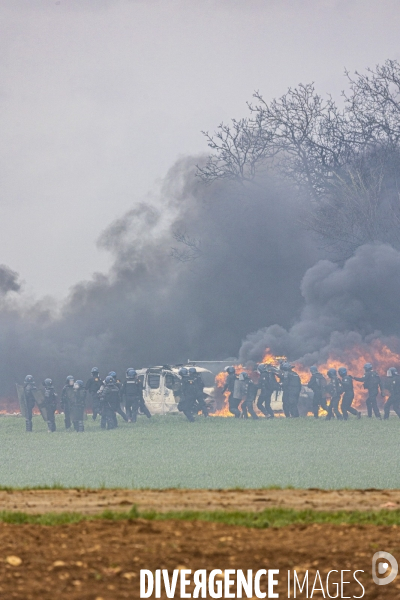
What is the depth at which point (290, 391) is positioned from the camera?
2988cm

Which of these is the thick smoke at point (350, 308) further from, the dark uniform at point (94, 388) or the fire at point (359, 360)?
the dark uniform at point (94, 388)

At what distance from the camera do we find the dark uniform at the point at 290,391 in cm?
2942

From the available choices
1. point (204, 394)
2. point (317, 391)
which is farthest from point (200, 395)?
point (317, 391)

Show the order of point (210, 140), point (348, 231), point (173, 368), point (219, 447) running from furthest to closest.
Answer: point (210, 140), point (348, 231), point (173, 368), point (219, 447)

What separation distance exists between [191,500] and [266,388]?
19.7 meters

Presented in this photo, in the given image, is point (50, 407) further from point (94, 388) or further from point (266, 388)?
point (266, 388)

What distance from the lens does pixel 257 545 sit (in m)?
7.56

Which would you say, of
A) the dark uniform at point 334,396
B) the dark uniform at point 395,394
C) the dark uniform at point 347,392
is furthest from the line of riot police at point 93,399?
the dark uniform at point 395,394

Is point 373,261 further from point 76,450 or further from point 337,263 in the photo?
point 76,450

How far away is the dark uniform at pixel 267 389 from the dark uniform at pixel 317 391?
1109 mm

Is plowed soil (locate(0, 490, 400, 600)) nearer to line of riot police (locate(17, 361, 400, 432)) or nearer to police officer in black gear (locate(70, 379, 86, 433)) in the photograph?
police officer in black gear (locate(70, 379, 86, 433))

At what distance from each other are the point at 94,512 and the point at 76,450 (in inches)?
543

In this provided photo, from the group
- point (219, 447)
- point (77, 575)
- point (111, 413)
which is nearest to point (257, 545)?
point (77, 575)

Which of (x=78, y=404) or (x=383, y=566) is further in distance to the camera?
(x=78, y=404)
